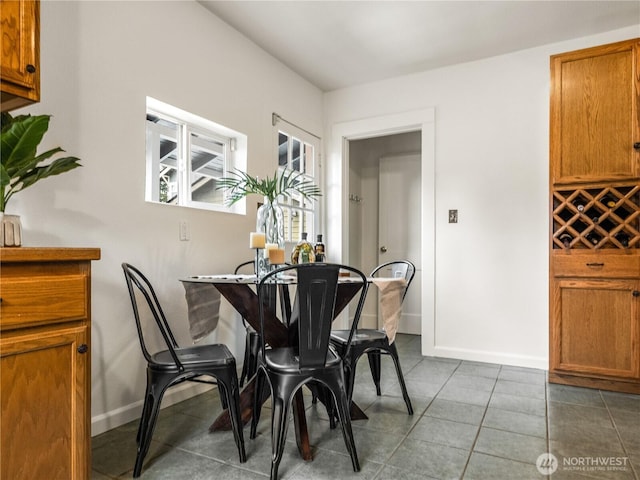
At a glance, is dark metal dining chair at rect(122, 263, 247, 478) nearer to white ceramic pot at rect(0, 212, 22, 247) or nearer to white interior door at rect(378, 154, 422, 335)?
white ceramic pot at rect(0, 212, 22, 247)

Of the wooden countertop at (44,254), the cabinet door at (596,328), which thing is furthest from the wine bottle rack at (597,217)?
the wooden countertop at (44,254)

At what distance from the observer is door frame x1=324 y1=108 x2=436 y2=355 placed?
378 cm

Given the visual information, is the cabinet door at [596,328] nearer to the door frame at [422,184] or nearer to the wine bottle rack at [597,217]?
the wine bottle rack at [597,217]

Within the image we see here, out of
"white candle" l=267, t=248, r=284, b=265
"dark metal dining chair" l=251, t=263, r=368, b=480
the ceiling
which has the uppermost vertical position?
the ceiling

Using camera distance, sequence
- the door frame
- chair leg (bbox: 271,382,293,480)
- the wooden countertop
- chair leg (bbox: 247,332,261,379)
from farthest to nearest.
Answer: the door frame
chair leg (bbox: 247,332,261,379)
chair leg (bbox: 271,382,293,480)
the wooden countertop

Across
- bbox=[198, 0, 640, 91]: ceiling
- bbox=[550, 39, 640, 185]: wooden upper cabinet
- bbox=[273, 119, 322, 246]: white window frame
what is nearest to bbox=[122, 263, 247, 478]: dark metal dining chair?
bbox=[273, 119, 322, 246]: white window frame

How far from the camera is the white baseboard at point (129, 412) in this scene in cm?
209

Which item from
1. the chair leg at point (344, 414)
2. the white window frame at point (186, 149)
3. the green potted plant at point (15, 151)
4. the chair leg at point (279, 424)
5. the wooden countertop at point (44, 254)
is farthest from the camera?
the white window frame at point (186, 149)

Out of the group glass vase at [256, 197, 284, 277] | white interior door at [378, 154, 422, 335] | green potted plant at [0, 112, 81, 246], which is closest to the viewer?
green potted plant at [0, 112, 81, 246]

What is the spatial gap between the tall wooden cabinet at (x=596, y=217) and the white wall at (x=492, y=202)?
420 millimetres

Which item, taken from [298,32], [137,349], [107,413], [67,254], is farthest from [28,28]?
[298,32]

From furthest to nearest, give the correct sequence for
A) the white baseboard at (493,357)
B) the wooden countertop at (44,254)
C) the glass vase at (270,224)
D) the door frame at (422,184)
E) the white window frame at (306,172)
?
the door frame at (422,184) → the white window frame at (306,172) → the white baseboard at (493,357) → the glass vase at (270,224) → the wooden countertop at (44,254)

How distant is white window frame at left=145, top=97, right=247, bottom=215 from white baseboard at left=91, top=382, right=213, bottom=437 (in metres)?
1.19

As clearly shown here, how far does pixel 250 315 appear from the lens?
1.95 meters
